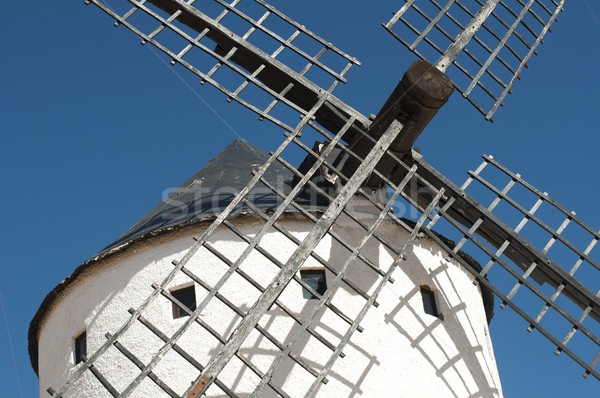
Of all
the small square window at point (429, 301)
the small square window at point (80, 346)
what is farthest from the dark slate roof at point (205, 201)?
the small square window at point (429, 301)

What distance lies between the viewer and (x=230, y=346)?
17.8ft

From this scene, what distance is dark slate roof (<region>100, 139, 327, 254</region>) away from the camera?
719 centimetres

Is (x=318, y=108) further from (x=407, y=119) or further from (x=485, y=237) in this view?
(x=485, y=237)

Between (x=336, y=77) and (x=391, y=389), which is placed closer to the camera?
(x=391, y=389)

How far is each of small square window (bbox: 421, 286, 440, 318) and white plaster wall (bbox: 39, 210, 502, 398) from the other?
2.4 inches

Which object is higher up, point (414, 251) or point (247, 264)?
point (414, 251)

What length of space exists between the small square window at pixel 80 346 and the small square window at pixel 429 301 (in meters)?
2.74

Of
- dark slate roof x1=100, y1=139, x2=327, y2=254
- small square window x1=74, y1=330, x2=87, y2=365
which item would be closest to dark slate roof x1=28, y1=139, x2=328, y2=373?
dark slate roof x1=100, y1=139, x2=327, y2=254

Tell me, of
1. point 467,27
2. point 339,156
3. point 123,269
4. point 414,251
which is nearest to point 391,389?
point 414,251

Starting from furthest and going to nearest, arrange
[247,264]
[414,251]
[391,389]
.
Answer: [414,251] → [247,264] → [391,389]

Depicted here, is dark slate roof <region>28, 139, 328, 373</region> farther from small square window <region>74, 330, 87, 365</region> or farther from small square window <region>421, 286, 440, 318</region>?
small square window <region>421, 286, 440, 318</region>

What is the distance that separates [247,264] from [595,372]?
9.11 feet

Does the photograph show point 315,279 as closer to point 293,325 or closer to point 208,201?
point 293,325

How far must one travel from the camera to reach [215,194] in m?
7.47
